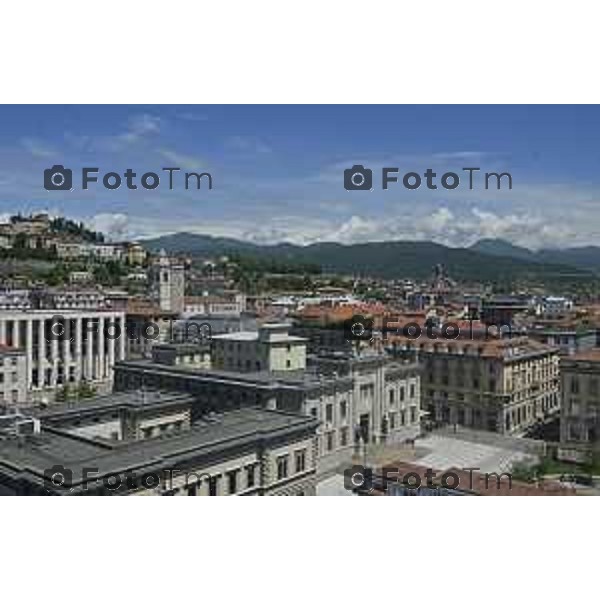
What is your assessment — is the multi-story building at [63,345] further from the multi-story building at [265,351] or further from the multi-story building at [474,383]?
the multi-story building at [474,383]

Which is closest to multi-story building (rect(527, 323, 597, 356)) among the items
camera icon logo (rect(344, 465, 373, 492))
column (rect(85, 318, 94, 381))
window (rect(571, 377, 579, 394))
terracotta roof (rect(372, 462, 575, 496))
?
window (rect(571, 377, 579, 394))

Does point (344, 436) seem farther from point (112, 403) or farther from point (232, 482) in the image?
point (232, 482)

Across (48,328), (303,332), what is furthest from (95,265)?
(303,332)

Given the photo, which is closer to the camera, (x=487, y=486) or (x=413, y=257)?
(x=487, y=486)

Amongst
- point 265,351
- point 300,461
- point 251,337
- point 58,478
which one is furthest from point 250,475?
point 251,337

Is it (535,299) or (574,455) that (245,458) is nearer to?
(574,455)

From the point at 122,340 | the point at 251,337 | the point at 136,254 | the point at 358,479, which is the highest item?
the point at 136,254
